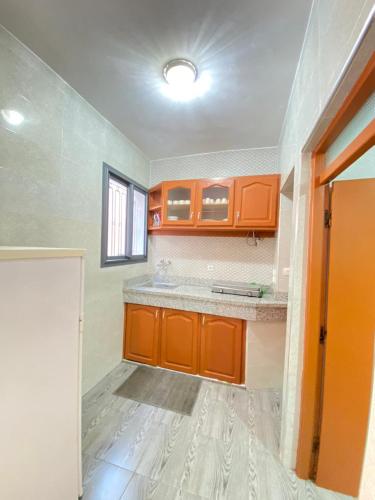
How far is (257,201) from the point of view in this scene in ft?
7.47

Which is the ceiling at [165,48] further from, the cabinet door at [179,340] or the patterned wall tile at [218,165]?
the cabinet door at [179,340]

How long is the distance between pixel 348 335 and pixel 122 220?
234 centimetres

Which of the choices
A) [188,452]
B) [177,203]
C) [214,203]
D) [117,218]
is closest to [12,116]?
[117,218]

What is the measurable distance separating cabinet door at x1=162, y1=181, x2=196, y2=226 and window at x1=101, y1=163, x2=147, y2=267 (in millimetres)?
409

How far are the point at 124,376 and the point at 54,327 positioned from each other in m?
1.58

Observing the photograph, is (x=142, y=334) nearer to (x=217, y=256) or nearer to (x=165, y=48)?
(x=217, y=256)

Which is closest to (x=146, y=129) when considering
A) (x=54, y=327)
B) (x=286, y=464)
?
(x=54, y=327)

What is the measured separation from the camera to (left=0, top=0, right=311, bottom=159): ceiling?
1.06 metres

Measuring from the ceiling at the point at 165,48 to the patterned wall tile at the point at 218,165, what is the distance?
1.94 ft

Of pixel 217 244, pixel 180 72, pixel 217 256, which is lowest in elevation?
pixel 217 256

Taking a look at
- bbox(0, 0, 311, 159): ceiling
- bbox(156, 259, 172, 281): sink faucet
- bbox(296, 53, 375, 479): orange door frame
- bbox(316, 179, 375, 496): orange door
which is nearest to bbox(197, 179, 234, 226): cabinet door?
bbox(0, 0, 311, 159): ceiling

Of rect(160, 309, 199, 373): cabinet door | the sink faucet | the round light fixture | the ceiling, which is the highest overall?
the ceiling

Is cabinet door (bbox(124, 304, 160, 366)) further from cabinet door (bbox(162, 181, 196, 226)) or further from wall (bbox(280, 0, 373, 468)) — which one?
wall (bbox(280, 0, 373, 468))

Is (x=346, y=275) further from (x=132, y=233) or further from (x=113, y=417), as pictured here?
(x=132, y=233)
